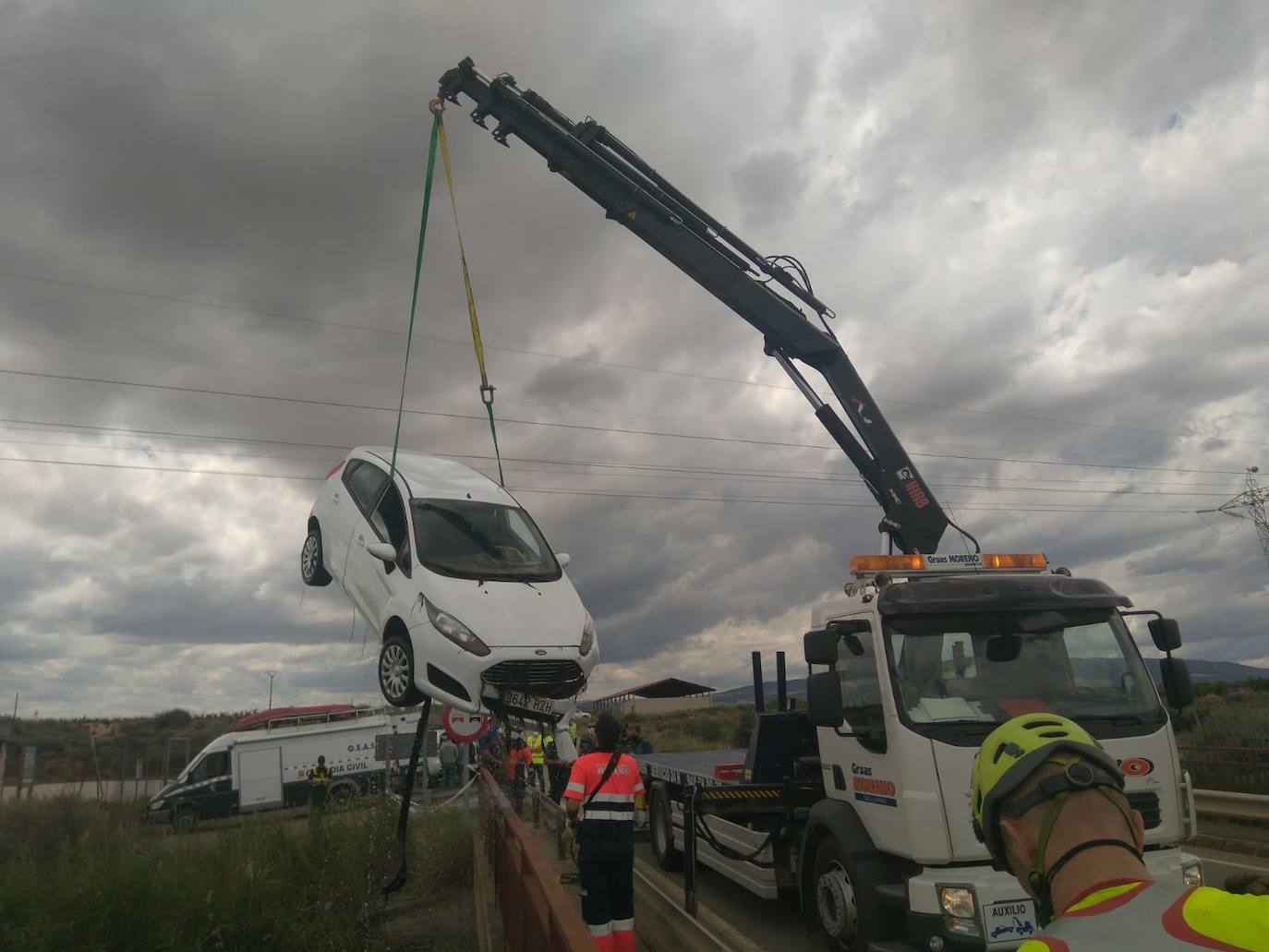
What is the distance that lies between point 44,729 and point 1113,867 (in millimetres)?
61272

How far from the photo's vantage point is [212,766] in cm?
2238

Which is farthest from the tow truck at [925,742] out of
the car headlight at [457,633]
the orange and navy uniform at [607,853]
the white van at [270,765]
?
the white van at [270,765]

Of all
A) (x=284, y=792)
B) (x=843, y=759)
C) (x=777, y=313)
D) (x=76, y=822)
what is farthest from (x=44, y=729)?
(x=843, y=759)

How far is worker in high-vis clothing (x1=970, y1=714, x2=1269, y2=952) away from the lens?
114 cm

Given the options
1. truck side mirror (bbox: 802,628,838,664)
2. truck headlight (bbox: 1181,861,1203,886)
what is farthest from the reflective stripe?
truck headlight (bbox: 1181,861,1203,886)

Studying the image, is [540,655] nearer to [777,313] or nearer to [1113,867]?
[1113,867]

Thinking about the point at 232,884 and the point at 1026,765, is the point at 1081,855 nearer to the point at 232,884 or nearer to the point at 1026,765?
the point at 1026,765

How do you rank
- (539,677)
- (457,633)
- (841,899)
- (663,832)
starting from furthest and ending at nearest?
(663,832)
(539,677)
(457,633)
(841,899)

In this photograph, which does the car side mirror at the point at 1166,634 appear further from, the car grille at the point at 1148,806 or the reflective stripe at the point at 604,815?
the reflective stripe at the point at 604,815

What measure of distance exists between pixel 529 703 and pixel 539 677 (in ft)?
0.82

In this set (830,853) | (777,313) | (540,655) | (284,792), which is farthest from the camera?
(284,792)

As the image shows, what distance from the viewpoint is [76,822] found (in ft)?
32.6

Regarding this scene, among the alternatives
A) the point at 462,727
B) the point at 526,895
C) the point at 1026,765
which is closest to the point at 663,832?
the point at 462,727

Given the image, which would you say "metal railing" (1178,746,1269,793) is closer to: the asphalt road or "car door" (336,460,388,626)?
the asphalt road
